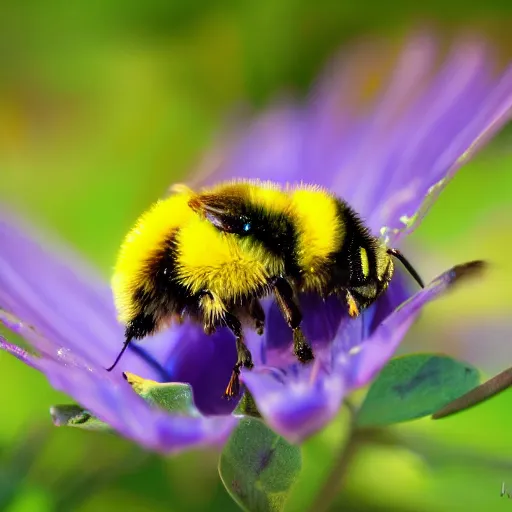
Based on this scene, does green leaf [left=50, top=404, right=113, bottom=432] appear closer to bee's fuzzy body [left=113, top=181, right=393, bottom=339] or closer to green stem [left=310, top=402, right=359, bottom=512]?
bee's fuzzy body [left=113, top=181, right=393, bottom=339]

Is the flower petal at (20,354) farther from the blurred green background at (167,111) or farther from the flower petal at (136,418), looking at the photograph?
the blurred green background at (167,111)

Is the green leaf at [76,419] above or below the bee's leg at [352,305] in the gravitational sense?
above

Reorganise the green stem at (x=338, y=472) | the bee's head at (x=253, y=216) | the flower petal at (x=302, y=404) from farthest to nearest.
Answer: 1. the green stem at (x=338, y=472)
2. the bee's head at (x=253, y=216)
3. the flower petal at (x=302, y=404)

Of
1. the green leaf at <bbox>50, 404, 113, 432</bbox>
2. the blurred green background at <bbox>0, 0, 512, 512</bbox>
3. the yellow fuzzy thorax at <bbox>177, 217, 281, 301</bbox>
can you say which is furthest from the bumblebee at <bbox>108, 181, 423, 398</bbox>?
the blurred green background at <bbox>0, 0, 512, 512</bbox>

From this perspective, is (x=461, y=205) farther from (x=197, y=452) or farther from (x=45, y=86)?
(x=45, y=86)

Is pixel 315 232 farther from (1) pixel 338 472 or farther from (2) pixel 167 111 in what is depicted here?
(2) pixel 167 111

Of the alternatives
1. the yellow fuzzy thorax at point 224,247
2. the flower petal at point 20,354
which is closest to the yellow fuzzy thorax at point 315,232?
the yellow fuzzy thorax at point 224,247

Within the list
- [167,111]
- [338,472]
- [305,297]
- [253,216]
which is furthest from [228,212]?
[167,111]

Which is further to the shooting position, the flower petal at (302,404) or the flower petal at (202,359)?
the flower petal at (202,359)
